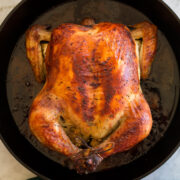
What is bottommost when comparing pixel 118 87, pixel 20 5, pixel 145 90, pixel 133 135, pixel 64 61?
pixel 133 135

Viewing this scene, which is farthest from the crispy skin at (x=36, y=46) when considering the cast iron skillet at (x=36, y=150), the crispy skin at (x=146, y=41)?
the crispy skin at (x=146, y=41)

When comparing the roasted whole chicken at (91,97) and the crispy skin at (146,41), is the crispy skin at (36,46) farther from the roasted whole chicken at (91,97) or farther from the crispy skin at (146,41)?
the crispy skin at (146,41)

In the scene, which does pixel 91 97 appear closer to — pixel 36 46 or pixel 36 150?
pixel 36 46

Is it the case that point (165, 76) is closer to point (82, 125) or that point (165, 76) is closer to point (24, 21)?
point (82, 125)

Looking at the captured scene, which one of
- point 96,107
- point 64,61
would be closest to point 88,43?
point 64,61

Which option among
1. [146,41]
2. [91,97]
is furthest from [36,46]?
[146,41]

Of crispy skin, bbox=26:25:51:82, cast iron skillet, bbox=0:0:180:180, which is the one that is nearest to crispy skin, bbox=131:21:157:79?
cast iron skillet, bbox=0:0:180:180
